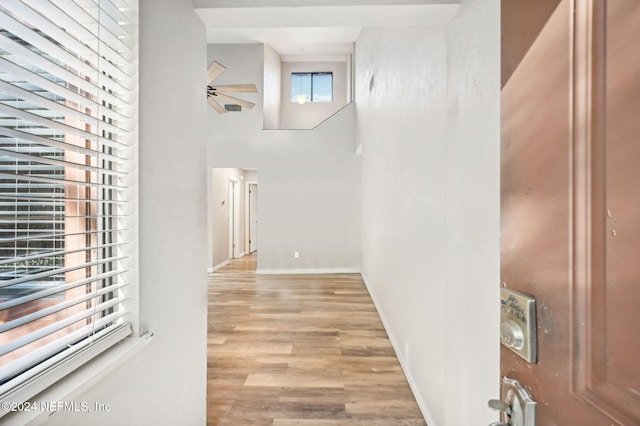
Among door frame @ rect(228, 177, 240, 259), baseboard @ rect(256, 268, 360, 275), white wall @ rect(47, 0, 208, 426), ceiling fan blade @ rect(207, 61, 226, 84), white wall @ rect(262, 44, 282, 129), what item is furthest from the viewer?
door frame @ rect(228, 177, 240, 259)

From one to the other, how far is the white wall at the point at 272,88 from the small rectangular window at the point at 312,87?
1.39 feet

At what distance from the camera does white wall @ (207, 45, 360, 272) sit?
684 centimetres

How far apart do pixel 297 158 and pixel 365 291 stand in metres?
3.05

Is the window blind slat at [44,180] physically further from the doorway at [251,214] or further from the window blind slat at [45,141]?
the doorway at [251,214]

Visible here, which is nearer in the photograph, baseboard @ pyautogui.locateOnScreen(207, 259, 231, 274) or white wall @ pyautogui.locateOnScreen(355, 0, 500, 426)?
white wall @ pyautogui.locateOnScreen(355, 0, 500, 426)

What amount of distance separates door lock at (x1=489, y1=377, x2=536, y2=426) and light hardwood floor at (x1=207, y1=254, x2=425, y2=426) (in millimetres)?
1653

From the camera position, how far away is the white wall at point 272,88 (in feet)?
24.3

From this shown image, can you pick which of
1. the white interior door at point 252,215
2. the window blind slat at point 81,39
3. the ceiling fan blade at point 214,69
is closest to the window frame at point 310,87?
the white interior door at point 252,215

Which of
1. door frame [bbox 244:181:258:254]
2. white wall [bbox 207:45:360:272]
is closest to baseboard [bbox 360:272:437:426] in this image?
white wall [bbox 207:45:360:272]

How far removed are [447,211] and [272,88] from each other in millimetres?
7099

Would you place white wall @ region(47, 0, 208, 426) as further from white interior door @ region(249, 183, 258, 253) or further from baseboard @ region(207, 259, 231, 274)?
white interior door @ region(249, 183, 258, 253)

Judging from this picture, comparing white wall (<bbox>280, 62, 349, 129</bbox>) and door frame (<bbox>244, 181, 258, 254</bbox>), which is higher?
white wall (<bbox>280, 62, 349, 129</bbox>)

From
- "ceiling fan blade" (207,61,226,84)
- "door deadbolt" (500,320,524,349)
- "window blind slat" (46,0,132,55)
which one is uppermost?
"ceiling fan blade" (207,61,226,84)

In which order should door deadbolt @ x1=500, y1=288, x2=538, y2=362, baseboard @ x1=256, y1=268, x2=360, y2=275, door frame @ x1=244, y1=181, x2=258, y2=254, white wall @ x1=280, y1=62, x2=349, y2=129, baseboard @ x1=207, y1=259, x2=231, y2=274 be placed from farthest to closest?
1. door frame @ x1=244, y1=181, x2=258, y2=254
2. white wall @ x1=280, y1=62, x2=349, y2=129
3. baseboard @ x1=256, y1=268, x2=360, y2=275
4. baseboard @ x1=207, y1=259, x2=231, y2=274
5. door deadbolt @ x1=500, y1=288, x2=538, y2=362
